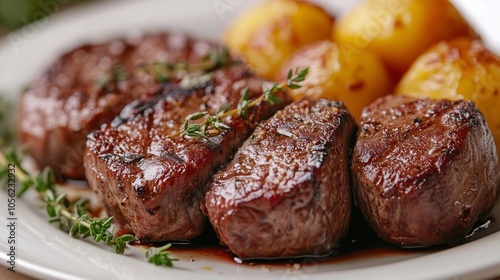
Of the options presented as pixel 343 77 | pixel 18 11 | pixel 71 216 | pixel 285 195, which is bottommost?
pixel 71 216

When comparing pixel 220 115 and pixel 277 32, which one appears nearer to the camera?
pixel 220 115

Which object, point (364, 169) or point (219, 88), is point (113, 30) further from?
point (364, 169)

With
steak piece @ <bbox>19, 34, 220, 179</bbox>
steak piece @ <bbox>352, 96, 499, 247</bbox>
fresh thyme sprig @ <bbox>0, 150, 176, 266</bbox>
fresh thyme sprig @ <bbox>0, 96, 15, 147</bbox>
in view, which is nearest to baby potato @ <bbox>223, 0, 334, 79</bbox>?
steak piece @ <bbox>19, 34, 220, 179</bbox>

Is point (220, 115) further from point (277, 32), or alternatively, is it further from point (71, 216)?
point (277, 32)

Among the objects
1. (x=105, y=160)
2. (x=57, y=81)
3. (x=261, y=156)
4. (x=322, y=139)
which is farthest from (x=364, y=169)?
(x=57, y=81)

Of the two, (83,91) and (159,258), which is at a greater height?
(83,91)

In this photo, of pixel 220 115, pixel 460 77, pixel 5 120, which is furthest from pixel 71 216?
pixel 460 77

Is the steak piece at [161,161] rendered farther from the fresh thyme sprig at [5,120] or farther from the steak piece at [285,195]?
the fresh thyme sprig at [5,120]
